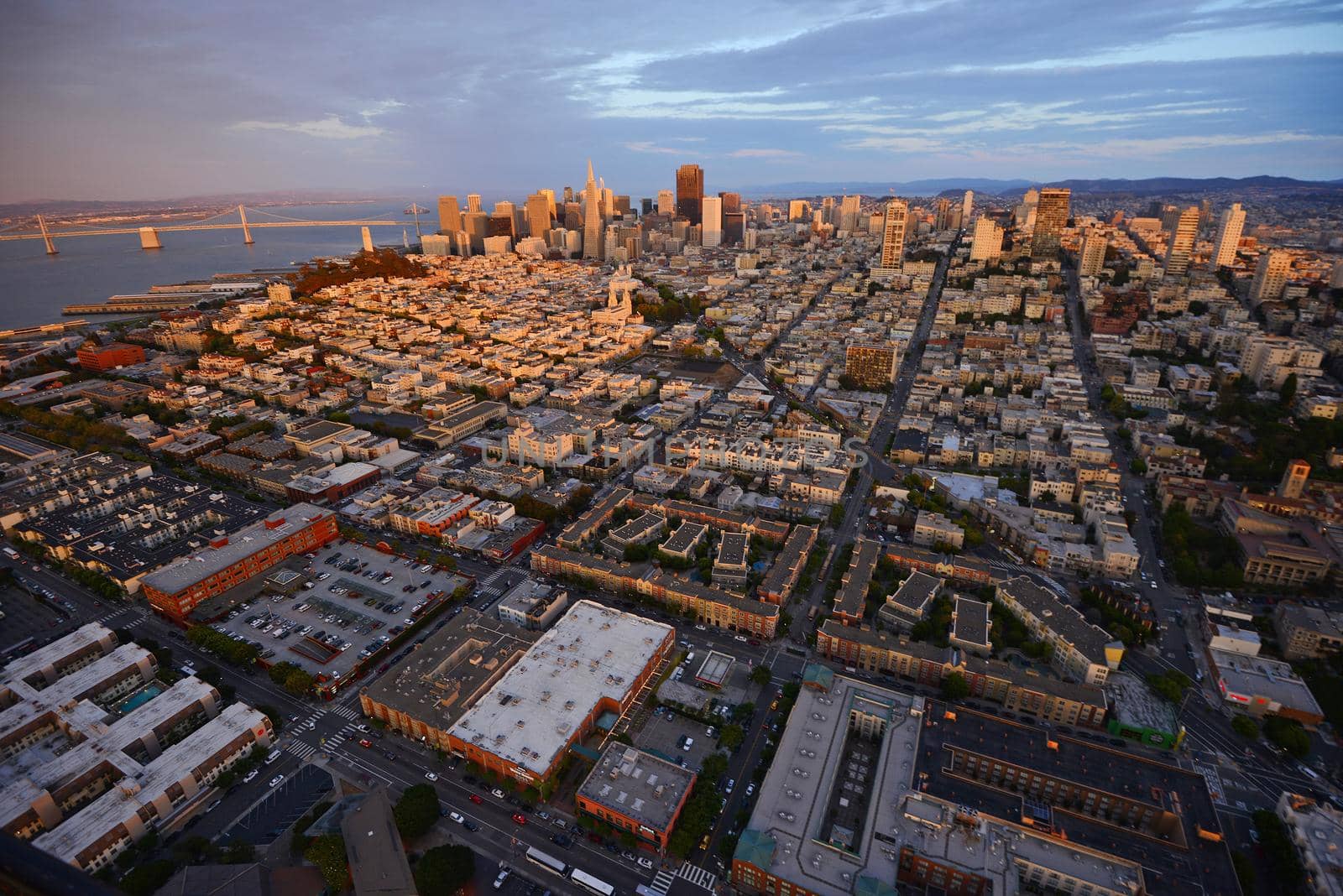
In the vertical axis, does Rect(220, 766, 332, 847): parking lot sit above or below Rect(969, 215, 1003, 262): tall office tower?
below

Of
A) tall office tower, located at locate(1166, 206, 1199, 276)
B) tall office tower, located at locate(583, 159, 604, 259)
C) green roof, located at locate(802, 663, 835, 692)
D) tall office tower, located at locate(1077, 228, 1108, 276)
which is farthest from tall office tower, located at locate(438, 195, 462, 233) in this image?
green roof, located at locate(802, 663, 835, 692)

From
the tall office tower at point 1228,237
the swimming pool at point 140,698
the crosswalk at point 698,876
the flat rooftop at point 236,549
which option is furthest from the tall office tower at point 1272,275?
the swimming pool at point 140,698

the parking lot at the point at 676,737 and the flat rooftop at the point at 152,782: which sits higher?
the flat rooftop at the point at 152,782

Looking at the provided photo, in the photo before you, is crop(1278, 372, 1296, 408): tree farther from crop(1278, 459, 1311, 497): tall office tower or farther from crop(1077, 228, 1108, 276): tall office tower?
crop(1077, 228, 1108, 276): tall office tower

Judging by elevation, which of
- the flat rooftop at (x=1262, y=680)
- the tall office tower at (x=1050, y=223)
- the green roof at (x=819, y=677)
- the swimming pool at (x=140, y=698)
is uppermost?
the tall office tower at (x=1050, y=223)

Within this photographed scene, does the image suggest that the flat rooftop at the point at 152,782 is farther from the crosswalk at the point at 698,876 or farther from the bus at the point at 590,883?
the crosswalk at the point at 698,876

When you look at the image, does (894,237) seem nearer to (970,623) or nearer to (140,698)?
(970,623)
